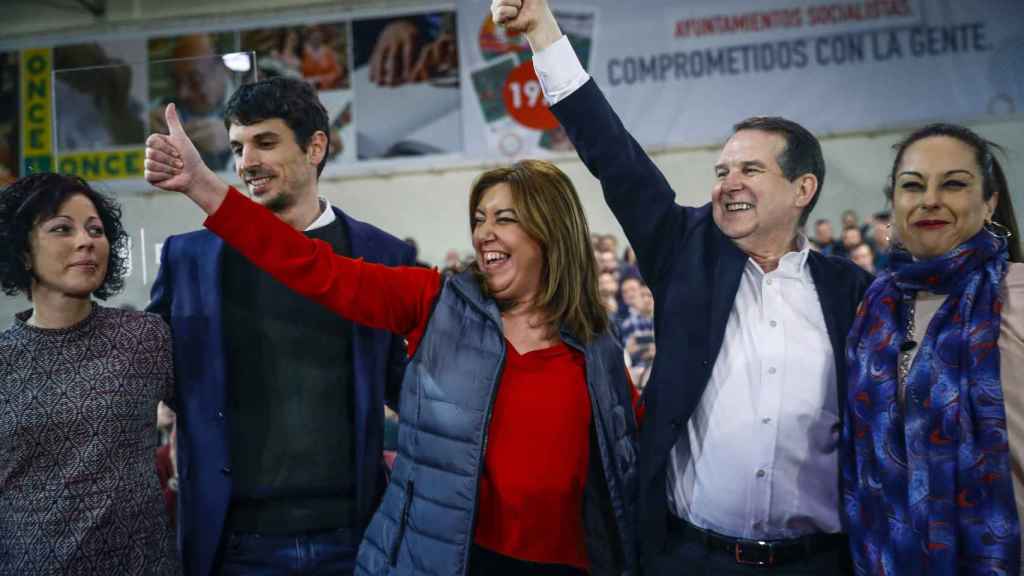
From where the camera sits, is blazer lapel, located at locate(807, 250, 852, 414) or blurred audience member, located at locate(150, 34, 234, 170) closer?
blazer lapel, located at locate(807, 250, 852, 414)

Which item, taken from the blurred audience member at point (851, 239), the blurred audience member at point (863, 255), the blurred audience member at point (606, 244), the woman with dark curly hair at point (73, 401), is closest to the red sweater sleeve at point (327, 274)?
the woman with dark curly hair at point (73, 401)

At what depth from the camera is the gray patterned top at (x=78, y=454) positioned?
179cm

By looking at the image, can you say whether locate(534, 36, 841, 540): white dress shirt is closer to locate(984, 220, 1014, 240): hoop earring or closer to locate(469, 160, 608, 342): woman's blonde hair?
locate(469, 160, 608, 342): woman's blonde hair

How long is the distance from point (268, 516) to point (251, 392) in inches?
11.6

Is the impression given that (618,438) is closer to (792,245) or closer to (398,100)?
(792,245)

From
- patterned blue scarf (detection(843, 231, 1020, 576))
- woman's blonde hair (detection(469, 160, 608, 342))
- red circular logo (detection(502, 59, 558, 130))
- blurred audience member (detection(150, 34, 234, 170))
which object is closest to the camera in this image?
patterned blue scarf (detection(843, 231, 1020, 576))

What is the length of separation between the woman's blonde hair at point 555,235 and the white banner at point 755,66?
640cm

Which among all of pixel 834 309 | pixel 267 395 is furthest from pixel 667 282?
pixel 267 395

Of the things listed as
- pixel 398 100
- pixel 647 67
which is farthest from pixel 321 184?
pixel 647 67

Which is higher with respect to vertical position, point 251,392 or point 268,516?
point 251,392

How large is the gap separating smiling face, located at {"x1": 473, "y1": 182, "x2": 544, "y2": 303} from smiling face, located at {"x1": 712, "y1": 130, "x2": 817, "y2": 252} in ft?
1.52

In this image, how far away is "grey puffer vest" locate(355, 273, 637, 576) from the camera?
1.77m

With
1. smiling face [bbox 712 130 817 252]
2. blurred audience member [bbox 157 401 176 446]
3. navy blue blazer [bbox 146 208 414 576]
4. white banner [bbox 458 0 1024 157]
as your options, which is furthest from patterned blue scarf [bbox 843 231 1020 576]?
white banner [bbox 458 0 1024 157]

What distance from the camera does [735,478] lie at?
6.22 ft
